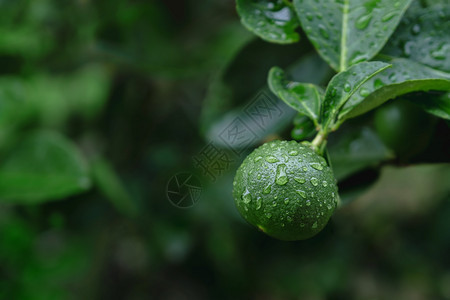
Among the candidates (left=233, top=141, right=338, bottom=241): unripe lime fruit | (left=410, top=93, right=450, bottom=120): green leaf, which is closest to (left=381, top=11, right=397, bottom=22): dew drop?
(left=410, top=93, right=450, bottom=120): green leaf

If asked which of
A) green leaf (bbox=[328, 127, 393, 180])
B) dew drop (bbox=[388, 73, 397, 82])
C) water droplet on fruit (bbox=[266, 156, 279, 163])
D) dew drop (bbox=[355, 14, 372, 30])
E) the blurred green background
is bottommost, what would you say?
the blurred green background

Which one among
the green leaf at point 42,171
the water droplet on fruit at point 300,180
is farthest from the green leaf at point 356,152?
the green leaf at point 42,171

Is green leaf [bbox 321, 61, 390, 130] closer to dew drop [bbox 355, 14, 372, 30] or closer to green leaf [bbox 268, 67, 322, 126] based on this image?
green leaf [bbox 268, 67, 322, 126]

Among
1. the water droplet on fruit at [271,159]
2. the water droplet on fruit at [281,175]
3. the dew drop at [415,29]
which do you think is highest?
Result: the dew drop at [415,29]

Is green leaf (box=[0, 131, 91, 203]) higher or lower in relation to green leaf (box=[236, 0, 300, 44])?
lower

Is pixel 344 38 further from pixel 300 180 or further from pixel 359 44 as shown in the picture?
pixel 300 180

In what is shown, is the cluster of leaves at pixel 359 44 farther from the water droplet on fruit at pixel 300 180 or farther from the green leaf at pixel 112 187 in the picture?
the green leaf at pixel 112 187

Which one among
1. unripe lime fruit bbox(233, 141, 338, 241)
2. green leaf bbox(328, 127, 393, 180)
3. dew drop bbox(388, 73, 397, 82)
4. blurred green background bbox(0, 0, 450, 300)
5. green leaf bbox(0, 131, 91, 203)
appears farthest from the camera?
blurred green background bbox(0, 0, 450, 300)

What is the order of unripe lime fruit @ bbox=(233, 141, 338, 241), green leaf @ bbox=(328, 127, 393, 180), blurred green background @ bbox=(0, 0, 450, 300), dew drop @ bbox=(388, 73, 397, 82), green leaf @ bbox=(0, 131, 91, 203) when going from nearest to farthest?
unripe lime fruit @ bbox=(233, 141, 338, 241)
dew drop @ bbox=(388, 73, 397, 82)
green leaf @ bbox=(328, 127, 393, 180)
green leaf @ bbox=(0, 131, 91, 203)
blurred green background @ bbox=(0, 0, 450, 300)
